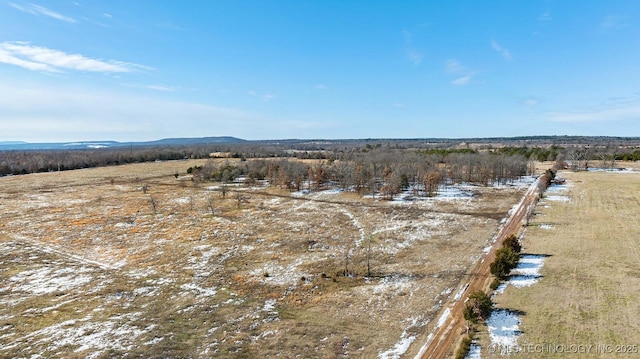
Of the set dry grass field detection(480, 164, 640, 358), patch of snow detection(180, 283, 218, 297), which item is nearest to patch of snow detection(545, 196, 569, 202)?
dry grass field detection(480, 164, 640, 358)

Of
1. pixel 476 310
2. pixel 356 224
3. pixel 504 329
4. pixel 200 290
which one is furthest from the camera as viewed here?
pixel 356 224

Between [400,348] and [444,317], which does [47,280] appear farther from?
[444,317]

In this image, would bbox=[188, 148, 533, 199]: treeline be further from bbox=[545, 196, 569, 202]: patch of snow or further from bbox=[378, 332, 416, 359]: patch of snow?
bbox=[378, 332, 416, 359]: patch of snow

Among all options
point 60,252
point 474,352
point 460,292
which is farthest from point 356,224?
point 60,252

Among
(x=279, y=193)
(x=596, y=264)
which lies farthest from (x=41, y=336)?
(x=279, y=193)

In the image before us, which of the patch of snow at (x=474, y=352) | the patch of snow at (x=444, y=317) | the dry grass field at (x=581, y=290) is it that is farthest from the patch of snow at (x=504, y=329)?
the patch of snow at (x=444, y=317)

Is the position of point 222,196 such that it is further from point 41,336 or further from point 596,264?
point 596,264
